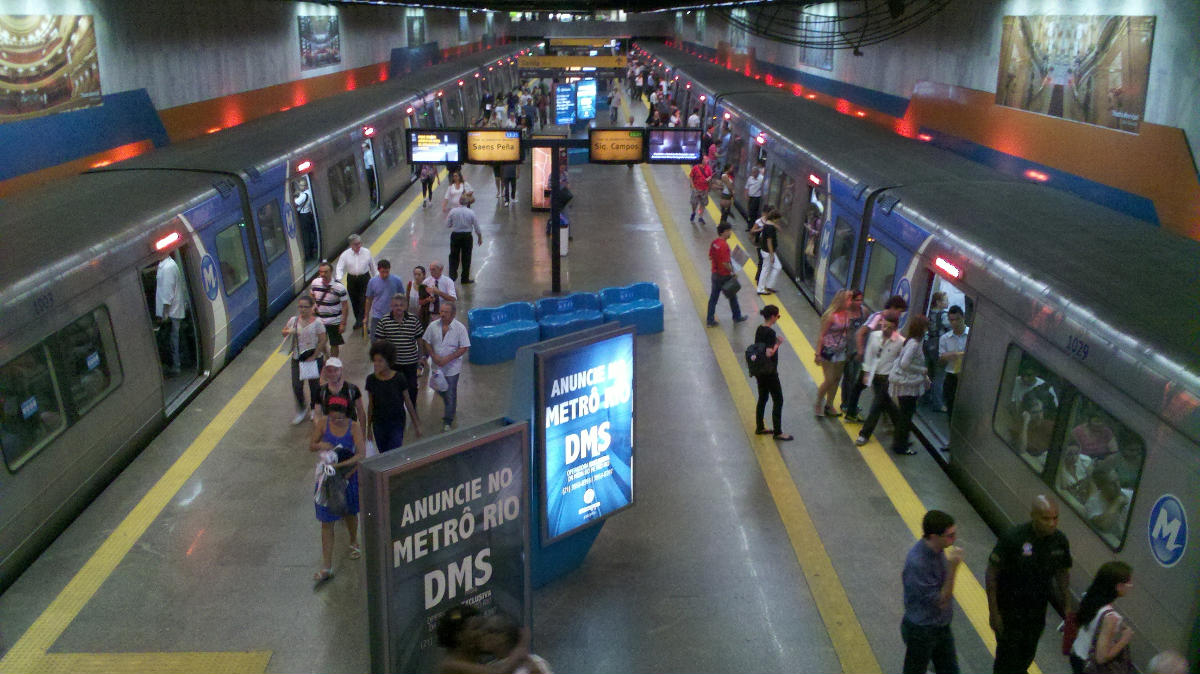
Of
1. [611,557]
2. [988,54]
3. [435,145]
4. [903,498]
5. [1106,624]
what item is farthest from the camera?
[435,145]

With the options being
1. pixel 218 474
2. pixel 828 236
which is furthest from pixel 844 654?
pixel 828 236

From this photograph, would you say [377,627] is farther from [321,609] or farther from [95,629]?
[95,629]

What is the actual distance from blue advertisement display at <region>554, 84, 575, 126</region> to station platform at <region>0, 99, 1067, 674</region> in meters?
22.6

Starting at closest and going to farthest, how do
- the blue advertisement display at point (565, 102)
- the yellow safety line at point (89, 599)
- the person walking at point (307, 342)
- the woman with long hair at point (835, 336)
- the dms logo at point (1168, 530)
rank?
the dms logo at point (1168, 530) < the yellow safety line at point (89, 599) < the person walking at point (307, 342) < the woman with long hair at point (835, 336) < the blue advertisement display at point (565, 102)

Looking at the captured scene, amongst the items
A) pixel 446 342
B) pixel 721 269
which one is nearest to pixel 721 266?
pixel 721 269

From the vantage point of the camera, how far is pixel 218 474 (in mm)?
8516

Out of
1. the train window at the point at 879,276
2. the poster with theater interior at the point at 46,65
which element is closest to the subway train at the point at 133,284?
the poster with theater interior at the point at 46,65

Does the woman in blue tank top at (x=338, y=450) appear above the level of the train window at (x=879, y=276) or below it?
below

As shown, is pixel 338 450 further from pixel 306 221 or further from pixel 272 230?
pixel 306 221

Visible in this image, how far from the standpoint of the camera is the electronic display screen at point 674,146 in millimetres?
13930

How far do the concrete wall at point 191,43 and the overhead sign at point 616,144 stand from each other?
7471 mm

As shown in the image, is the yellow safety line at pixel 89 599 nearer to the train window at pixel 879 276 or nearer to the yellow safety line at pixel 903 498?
the yellow safety line at pixel 903 498

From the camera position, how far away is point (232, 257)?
11656 millimetres

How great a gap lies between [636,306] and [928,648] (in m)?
7.63
